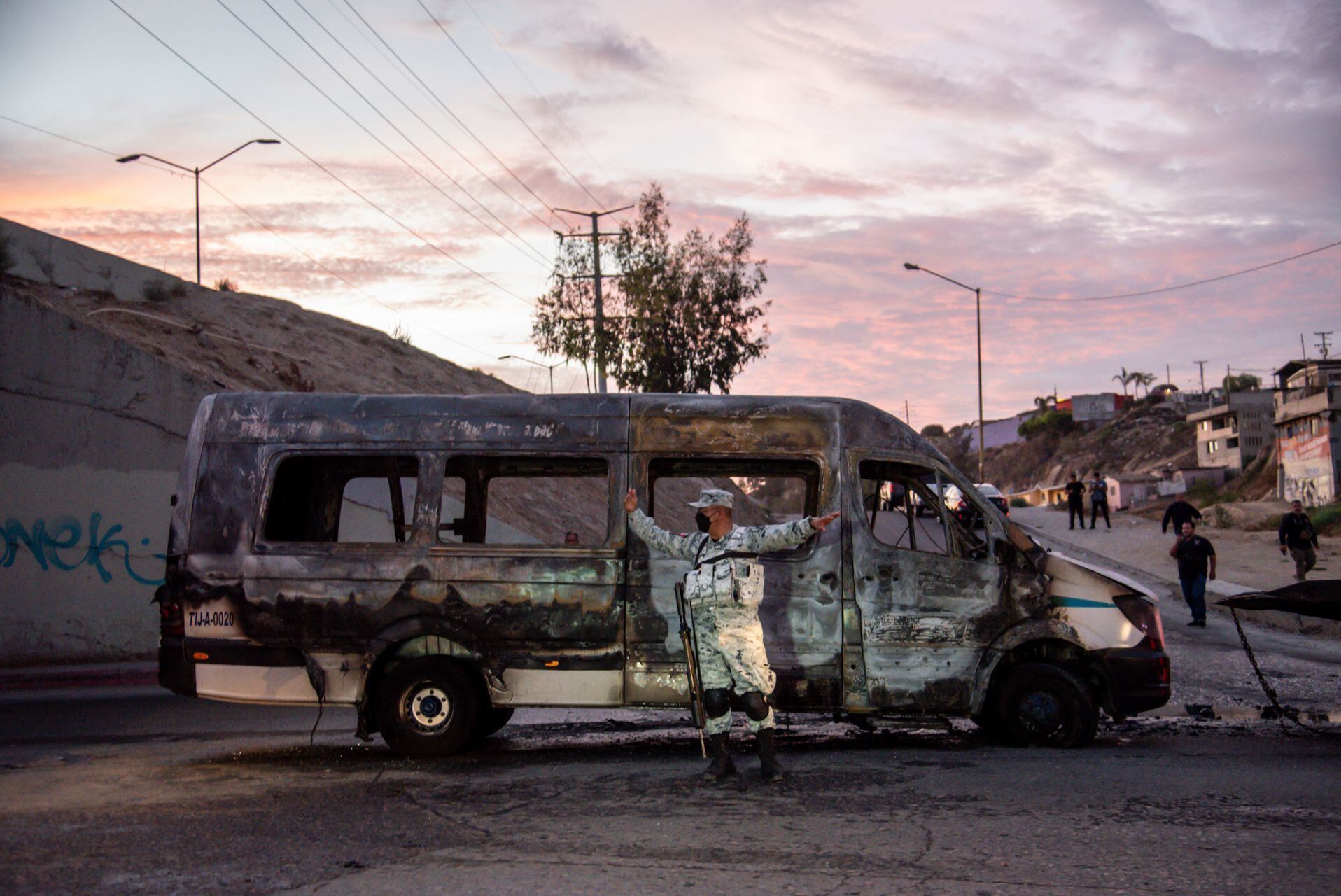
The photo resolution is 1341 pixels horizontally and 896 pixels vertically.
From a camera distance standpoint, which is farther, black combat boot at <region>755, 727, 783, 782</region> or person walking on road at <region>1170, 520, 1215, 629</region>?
person walking on road at <region>1170, 520, 1215, 629</region>

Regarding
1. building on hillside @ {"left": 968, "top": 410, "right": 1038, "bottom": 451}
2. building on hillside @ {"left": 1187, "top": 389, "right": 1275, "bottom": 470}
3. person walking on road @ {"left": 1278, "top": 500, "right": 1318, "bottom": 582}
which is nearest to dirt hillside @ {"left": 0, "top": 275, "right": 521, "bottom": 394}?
person walking on road @ {"left": 1278, "top": 500, "right": 1318, "bottom": 582}

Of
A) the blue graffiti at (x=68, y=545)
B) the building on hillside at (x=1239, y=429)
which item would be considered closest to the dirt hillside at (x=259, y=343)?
the blue graffiti at (x=68, y=545)

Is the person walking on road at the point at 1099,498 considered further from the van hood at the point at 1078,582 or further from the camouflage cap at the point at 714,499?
the camouflage cap at the point at 714,499

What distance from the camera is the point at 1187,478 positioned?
88.8 metres

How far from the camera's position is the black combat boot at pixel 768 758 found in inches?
278

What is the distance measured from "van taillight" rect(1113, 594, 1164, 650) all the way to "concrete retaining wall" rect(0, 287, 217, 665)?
11.6 meters

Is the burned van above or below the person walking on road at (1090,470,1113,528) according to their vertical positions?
below

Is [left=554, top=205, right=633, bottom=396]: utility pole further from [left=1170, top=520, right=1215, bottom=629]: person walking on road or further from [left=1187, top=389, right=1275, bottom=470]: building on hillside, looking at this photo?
[left=1187, top=389, right=1275, bottom=470]: building on hillside

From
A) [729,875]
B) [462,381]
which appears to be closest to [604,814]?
[729,875]

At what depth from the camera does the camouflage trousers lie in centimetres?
703

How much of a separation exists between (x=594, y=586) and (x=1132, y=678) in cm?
375

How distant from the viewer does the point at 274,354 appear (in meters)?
26.7

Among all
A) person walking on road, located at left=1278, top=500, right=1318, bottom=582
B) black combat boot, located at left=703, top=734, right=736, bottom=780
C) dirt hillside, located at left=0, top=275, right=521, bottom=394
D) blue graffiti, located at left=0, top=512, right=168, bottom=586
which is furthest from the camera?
dirt hillside, located at left=0, top=275, right=521, bottom=394

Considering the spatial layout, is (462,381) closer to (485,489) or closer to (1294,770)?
(485,489)
